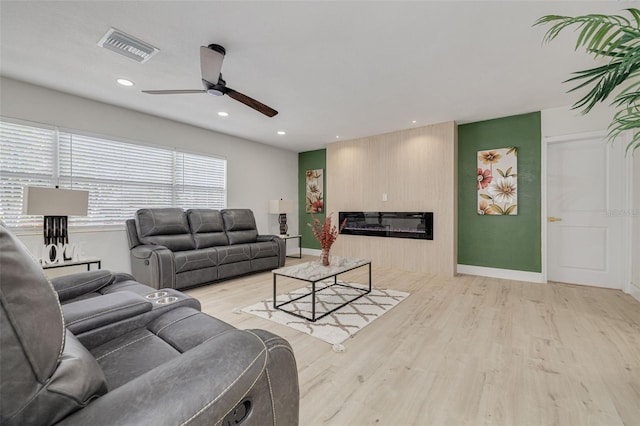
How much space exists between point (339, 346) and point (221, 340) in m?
1.55

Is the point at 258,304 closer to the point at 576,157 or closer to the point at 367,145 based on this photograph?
the point at 367,145

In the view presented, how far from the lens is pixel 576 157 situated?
395cm

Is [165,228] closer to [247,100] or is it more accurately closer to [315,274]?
[247,100]

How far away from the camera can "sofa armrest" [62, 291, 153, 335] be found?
45.9 inches

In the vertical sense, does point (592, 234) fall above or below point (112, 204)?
below

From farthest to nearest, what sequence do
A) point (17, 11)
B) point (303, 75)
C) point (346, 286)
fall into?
point (346, 286) < point (303, 75) < point (17, 11)

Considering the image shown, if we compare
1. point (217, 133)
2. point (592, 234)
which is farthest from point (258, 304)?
point (592, 234)

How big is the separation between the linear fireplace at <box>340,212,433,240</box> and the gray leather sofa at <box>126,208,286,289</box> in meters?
1.55

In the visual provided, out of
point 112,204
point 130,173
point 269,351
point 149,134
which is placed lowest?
point 269,351

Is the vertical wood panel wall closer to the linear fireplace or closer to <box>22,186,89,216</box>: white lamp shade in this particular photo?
the linear fireplace

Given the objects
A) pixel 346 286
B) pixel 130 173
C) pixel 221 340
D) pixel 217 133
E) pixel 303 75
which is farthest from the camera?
pixel 217 133

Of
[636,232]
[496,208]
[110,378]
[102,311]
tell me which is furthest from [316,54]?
[636,232]

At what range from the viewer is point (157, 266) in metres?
3.46

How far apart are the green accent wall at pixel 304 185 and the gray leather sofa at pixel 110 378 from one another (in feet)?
18.8
